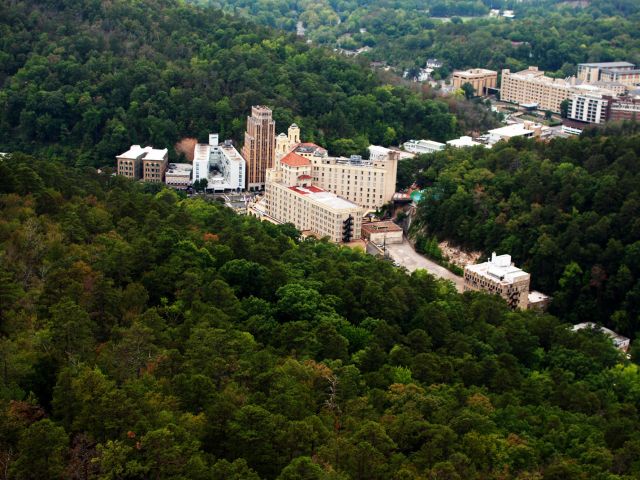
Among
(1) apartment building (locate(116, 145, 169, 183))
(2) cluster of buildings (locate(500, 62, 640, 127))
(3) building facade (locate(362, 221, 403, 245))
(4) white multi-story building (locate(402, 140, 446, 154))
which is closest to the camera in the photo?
(3) building facade (locate(362, 221, 403, 245))

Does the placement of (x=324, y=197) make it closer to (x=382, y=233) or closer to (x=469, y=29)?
(x=382, y=233)

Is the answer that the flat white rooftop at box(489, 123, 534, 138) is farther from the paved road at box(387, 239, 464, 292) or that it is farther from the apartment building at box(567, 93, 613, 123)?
the paved road at box(387, 239, 464, 292)

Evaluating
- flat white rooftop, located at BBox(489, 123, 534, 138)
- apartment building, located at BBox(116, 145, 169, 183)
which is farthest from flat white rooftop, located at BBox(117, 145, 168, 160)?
flat white rooftop, located at BBox(489, 123, 534, 138)

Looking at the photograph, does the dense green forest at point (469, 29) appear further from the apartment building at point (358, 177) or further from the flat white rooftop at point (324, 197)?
the flat white rooftop at point (324, 197)

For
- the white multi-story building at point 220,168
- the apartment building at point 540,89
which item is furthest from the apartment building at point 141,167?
the apartment building at point 540,89

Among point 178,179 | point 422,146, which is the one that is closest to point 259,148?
point 178,179

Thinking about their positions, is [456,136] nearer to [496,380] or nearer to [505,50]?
[505,50]

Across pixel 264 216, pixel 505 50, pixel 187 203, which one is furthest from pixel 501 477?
pixel 505 50
